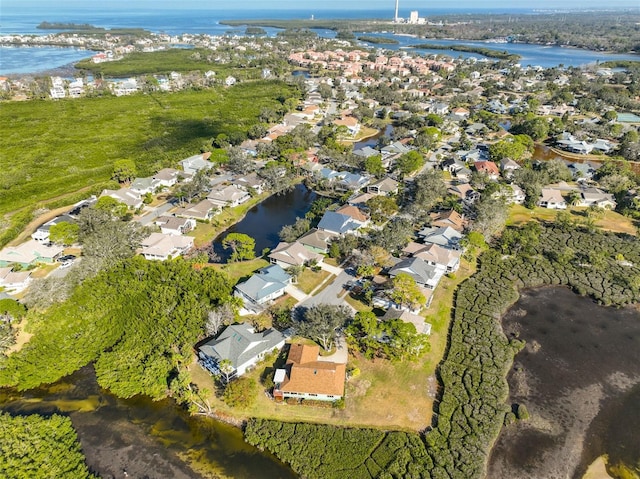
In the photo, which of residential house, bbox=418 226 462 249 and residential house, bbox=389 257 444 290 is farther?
residential house, bbox=418 226 462 249

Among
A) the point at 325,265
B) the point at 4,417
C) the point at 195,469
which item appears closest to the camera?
the point at 195,469

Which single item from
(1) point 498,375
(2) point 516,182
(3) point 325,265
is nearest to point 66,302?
(3) point 325,265

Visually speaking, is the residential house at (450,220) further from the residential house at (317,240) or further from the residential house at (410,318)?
the residential house at (410,318)

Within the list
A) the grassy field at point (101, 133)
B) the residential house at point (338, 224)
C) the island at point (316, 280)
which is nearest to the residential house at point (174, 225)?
the island at point (316, 280)

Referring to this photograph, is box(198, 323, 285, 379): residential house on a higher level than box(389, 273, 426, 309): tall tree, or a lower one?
lower

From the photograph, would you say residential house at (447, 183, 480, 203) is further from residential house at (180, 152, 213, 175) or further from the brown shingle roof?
residential house at (180, 152, 213, 175)

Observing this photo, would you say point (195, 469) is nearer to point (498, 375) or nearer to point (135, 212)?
point (498, 375)

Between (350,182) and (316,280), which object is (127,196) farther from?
(350,182)

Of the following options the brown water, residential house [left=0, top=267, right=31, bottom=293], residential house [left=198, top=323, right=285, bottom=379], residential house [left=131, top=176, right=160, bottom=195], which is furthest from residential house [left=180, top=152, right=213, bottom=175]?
the brown water
